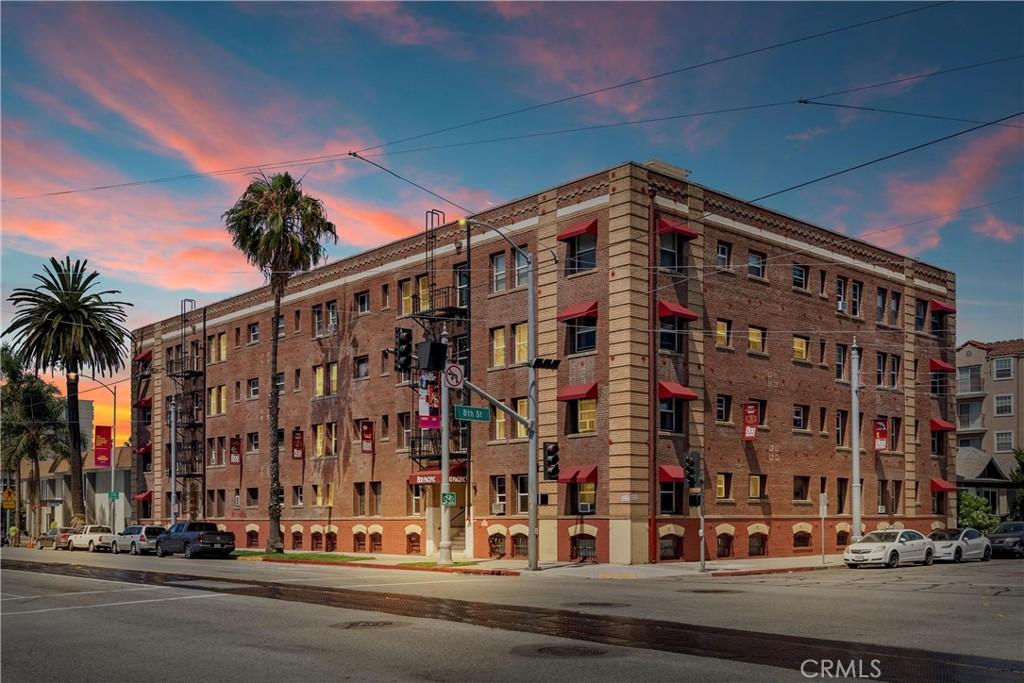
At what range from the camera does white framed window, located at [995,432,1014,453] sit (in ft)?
291

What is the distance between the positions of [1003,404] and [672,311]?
63.4 meters

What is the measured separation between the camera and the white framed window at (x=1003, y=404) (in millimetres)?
89000

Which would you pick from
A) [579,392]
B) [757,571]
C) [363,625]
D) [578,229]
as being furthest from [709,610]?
[578,229]

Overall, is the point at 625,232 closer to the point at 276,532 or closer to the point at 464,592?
the point at 464,592

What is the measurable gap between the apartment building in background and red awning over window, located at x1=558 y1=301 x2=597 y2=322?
58162mm

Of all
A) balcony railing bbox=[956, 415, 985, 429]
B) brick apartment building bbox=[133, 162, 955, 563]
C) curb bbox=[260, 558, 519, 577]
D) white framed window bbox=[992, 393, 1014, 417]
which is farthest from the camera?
balcony railing bbox=[956, 415, 985, 429]

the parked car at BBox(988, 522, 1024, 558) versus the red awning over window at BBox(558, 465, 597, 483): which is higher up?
the red awning over window at BBox(558, 465, 597, 483)

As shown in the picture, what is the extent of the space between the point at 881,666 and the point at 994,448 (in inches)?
3381

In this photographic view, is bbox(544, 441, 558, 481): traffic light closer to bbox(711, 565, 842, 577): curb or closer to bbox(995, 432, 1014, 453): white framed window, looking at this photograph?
bbox(711, 565, 842, 577): curb

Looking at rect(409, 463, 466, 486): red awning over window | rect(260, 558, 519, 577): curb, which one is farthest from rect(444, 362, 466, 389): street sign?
rect(409, 463, 466, 486): red awning over window

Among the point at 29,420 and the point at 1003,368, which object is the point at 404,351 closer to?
the point at 29,420

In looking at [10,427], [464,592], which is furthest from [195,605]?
[10,427]

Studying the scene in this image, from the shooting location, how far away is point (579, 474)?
38.0 m

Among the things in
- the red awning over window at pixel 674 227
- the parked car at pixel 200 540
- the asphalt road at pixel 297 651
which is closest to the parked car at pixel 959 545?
the red awning over window at pixel 674 227
